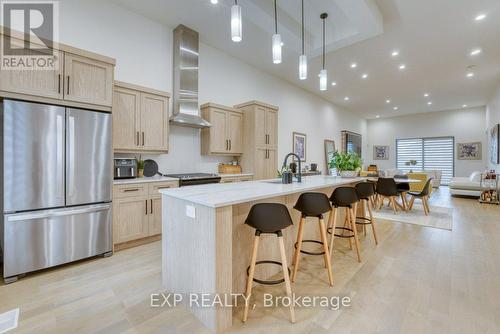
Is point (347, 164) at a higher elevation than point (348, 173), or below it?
higher

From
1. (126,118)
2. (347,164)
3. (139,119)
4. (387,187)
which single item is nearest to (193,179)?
(139,119)

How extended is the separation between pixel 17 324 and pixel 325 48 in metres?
5.65

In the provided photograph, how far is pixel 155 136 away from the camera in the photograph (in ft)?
12.0

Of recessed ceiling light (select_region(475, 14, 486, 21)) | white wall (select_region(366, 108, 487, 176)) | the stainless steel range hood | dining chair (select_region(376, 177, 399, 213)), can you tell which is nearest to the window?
white wall (select_region(366, 108, 487, 176))

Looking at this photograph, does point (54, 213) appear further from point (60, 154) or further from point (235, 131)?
point (235, 131)

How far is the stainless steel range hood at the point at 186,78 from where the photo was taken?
4.09 meters

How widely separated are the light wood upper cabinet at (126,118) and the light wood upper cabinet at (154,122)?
0.29 feet

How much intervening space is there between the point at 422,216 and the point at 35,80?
672cm

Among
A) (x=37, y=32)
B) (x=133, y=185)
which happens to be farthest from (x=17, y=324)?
(x=37, y=32)

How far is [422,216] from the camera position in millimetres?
4891

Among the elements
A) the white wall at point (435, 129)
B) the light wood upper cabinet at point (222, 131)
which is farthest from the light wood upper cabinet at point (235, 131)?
the white wall at point (435, 129)

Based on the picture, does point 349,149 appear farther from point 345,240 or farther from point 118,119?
point 118,119

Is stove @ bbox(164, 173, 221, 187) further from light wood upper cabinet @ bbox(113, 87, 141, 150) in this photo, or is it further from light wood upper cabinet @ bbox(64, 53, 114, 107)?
light wood upper cabinet @ bbox(64, 53, 114, 107)

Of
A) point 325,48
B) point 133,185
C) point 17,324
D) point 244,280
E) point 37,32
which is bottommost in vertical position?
point 17,324
